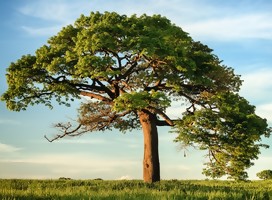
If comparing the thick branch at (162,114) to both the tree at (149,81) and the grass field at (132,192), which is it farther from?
the grass field at (132,192)

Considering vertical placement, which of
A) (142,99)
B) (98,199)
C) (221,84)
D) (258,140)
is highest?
(221,84)

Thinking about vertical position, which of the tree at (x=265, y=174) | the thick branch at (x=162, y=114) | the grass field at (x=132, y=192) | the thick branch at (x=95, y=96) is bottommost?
the grass field at (x=132, y=192)

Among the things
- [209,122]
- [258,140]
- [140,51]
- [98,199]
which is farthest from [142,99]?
[98,199]

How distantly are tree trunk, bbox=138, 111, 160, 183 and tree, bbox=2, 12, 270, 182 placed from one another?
0.07 meters

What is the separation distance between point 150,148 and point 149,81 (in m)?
4.65

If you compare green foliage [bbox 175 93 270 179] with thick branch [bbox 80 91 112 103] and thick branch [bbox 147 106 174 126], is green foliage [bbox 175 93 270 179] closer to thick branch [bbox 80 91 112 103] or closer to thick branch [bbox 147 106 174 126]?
thick branch [bbox 147 106 174 126]

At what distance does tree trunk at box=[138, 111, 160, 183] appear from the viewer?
96.0 ft

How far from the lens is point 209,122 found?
1064 inches

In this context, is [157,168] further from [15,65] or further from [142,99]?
[15,65]

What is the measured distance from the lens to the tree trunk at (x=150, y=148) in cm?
2925

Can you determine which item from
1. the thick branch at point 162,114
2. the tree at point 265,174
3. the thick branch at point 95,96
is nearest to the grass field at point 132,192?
the thick branch at point 162,114

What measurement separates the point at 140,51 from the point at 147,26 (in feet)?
8.23

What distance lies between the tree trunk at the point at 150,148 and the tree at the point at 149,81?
2.7 inches

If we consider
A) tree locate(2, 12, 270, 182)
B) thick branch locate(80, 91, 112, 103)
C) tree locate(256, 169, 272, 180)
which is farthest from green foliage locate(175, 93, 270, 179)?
tree locate(256, 169, 272, 180)
